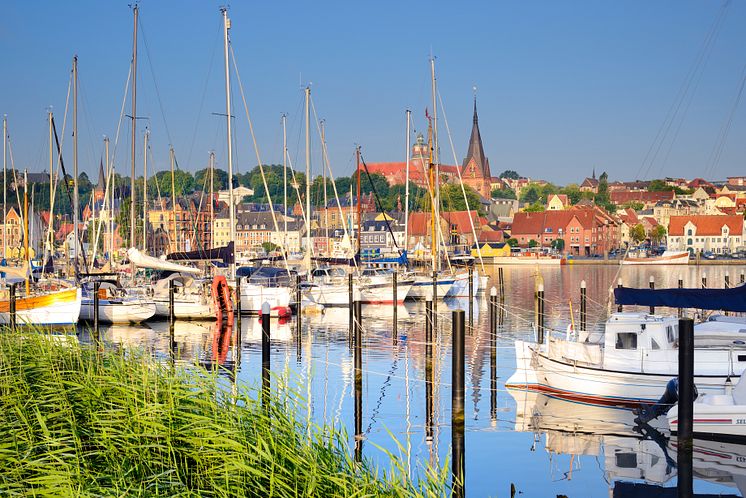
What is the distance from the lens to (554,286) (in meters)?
87.9

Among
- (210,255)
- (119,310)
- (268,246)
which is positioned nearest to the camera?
(119,310)

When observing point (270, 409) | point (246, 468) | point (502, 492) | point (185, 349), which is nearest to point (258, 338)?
point (185, 349)

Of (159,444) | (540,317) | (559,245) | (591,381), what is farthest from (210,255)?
(559,245)

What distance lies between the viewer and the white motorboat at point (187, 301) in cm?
4584

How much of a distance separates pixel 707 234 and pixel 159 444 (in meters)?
186

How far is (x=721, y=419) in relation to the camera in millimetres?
20719

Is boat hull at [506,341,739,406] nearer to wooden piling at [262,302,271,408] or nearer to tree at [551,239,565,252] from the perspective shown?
wooden piling at [262,302,271,408]

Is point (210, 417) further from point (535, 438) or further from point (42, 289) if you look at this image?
point (42, 289)

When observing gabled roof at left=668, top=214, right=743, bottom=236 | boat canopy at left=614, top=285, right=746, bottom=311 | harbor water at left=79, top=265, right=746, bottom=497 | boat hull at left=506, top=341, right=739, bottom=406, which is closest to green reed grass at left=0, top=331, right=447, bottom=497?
harbor water at left=79, top=265, right=746, bottom=497

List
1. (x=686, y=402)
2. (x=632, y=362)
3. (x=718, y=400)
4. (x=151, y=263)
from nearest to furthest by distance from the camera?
(x=686, y=402) → (x=718, y=400) → (x=632, y=362) → (x=151, y=263)

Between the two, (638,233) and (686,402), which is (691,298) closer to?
(686,402)

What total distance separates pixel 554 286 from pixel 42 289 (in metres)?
51.9

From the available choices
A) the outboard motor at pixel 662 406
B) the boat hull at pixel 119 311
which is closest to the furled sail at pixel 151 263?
the boat hull at pixel 119 311

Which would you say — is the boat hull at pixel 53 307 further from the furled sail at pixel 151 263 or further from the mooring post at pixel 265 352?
the mooring post at pixel 265 352
